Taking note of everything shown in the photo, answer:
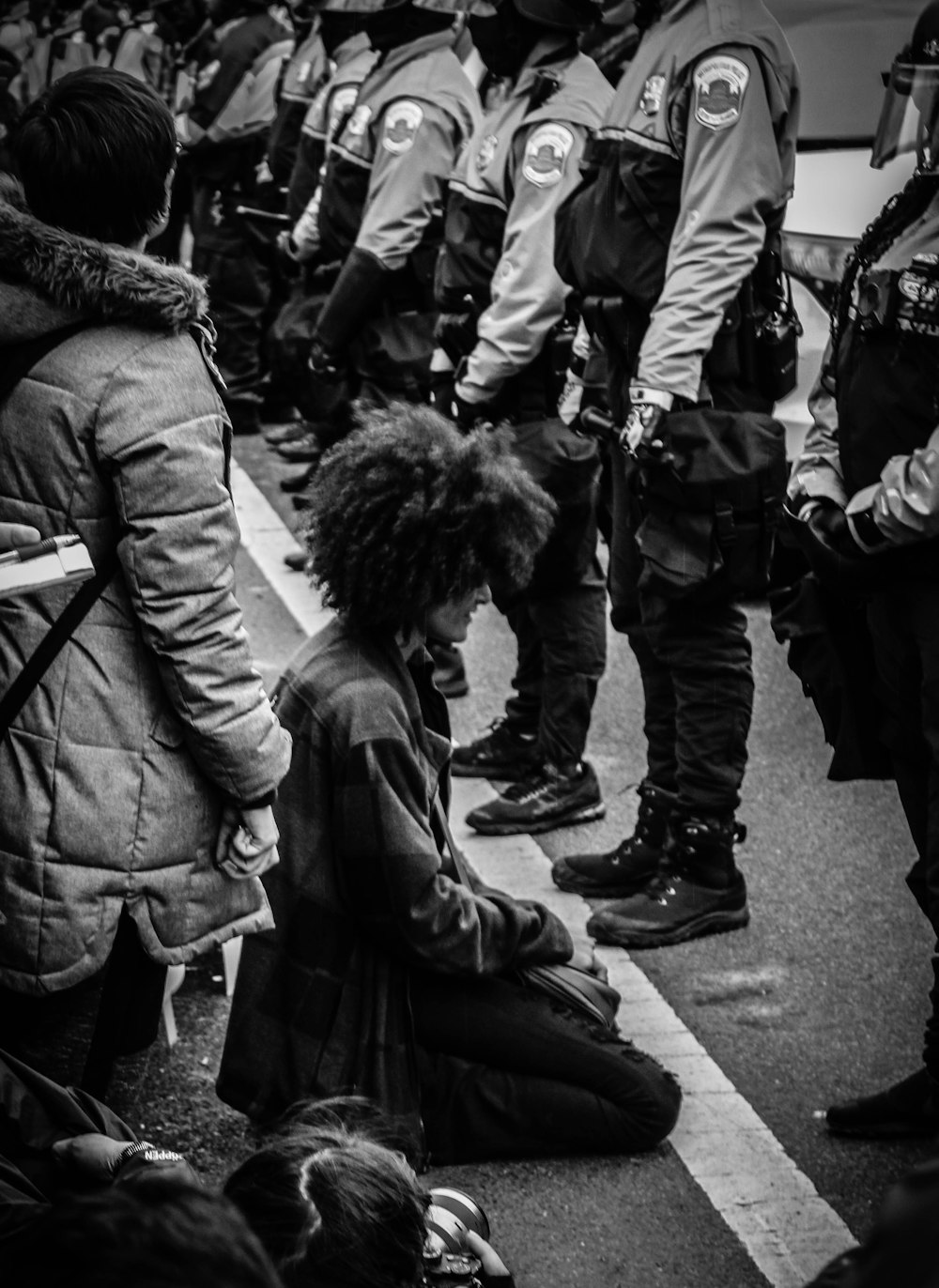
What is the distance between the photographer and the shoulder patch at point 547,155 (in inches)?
198

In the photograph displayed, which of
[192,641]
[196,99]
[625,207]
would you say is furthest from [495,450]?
[196,99]

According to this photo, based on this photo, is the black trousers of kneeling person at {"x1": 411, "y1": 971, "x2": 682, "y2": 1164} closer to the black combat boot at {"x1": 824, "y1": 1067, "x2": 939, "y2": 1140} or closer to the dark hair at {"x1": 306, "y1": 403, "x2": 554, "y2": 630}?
the black combat boot at {"x1": 824, "y1": 1067, "x2": 939, "y2": 1140}

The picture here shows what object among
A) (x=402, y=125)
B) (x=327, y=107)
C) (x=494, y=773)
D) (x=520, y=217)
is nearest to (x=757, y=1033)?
(x=494, y=773)

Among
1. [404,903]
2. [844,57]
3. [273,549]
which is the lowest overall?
[273,549]

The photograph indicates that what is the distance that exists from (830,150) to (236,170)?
14.5 feet

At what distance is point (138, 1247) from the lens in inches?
44.0

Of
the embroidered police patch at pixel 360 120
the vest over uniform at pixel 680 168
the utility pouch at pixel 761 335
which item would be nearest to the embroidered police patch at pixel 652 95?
the vest over uniform at pixel 680 168

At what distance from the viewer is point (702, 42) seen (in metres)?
4.13

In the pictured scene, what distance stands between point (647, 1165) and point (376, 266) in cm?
422

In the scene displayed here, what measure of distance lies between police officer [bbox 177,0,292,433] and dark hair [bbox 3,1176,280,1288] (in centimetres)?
907

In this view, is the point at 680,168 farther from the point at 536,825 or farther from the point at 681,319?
the point at 536,825

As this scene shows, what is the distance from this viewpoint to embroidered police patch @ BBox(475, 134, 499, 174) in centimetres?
539

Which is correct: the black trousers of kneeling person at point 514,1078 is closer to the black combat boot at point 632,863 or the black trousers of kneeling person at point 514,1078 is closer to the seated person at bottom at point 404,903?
the seated person at bottom at point 404,903

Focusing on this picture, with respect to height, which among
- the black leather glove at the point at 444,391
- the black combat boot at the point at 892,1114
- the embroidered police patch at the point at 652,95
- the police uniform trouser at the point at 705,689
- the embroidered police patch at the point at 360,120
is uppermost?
the embroidered police patch at the point at 652,95
